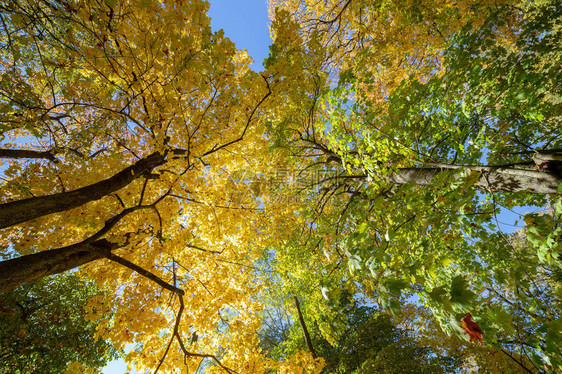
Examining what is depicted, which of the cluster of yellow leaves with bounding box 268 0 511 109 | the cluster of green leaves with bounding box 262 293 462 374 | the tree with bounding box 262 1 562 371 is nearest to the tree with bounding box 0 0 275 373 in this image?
the tree with bounding box 262 1 562 371

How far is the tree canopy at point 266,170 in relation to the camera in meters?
2.29

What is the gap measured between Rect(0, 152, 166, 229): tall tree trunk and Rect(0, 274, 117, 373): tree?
13.9 ft

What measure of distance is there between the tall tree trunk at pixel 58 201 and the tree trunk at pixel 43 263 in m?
0.53

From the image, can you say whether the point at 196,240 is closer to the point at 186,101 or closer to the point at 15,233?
the point at 186,101

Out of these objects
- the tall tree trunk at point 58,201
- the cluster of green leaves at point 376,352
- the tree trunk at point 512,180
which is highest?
the tall tree trunk at point 58,201

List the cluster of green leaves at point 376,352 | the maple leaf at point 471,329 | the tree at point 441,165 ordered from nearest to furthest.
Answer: the maple leaf at point 471,329, the tree at point 441,165, the cluster of green leaves at point 376,352

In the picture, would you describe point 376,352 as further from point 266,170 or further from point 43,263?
point 43,263

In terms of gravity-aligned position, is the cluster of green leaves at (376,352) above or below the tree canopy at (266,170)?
below

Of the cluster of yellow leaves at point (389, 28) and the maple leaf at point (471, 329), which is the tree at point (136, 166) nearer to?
the cluster of yellow leaves at point (389, 28)

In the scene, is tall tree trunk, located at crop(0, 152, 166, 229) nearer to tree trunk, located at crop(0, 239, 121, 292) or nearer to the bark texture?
tree trunk, located at crop(0, 239, 121, 292)

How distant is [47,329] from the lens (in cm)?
681

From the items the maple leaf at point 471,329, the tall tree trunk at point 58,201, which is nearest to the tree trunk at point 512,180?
the maple leaf at point 471,329

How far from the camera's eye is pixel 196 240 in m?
5.96

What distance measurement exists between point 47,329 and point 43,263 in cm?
671
